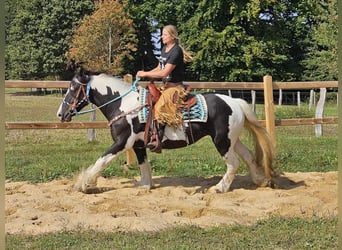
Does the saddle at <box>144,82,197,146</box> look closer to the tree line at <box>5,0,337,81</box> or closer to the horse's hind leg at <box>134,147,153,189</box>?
the horse's hind leg at <box>134,147,153,189</box>

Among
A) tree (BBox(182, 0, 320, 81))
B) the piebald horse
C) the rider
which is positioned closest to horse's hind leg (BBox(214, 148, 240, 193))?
the piebald horse

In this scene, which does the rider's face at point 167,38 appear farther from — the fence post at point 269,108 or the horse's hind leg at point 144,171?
the fence post at point 269,108

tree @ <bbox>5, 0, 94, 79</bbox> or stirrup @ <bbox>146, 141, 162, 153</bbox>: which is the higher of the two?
tree @ <bbox>5, 0, 94, 79</bbox>

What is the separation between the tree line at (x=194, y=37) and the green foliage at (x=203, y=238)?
21.6 m

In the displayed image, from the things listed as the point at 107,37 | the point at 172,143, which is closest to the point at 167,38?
the point at 172,143

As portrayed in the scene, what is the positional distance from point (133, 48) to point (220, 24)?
8.49m

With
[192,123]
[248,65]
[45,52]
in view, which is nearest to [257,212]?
[192,123]

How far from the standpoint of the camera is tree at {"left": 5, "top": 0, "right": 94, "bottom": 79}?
146ft

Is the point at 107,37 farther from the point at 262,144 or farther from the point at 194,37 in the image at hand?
the point at 262,144

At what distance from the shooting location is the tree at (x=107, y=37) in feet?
123

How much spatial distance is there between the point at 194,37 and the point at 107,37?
28.2 feet

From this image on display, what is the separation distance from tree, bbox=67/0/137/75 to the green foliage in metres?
33.5

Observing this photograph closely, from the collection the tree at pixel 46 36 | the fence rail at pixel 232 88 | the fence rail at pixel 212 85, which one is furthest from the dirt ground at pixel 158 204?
the tree at pixel 46 36

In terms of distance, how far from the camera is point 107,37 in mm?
38094
